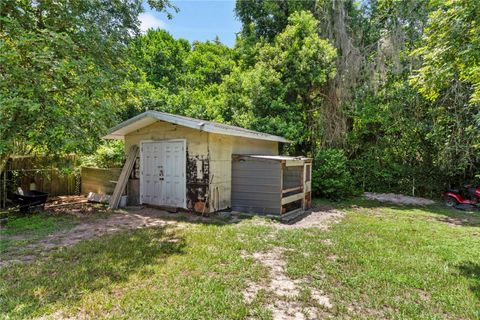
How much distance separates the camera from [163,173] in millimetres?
8086

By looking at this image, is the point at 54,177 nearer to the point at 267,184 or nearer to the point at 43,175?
the point at 43,175

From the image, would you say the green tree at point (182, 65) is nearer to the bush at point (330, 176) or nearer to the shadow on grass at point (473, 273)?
the bush at point (330, 176)

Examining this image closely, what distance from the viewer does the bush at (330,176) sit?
9.92m

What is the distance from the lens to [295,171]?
8219 millimetres

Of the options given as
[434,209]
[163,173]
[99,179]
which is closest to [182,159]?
[163,173]

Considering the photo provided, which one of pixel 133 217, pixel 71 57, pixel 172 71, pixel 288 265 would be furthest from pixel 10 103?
pixel 172 71

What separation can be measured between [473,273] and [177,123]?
6276mm

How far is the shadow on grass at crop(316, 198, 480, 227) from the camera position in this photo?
287 inches

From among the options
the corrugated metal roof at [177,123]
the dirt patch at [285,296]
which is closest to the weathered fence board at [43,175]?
the corrugated metal roof at [177,123]

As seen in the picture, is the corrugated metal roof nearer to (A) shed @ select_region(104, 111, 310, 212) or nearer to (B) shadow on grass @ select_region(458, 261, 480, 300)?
(A) shed @ select_region(104, 111, 310, 212)

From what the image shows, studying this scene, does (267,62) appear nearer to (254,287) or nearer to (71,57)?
(71,57)

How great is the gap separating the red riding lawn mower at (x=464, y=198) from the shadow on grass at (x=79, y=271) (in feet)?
29.5

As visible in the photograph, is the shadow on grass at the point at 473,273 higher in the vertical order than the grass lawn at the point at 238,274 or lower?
lower

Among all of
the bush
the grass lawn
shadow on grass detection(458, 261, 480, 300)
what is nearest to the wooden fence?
the grass lawn
